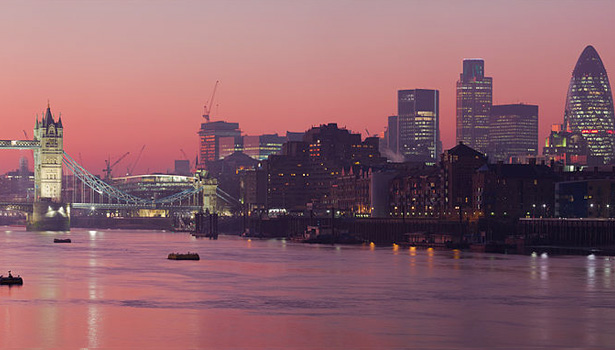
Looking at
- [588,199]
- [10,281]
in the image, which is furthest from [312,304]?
[588,199]

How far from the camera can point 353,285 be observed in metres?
97.1

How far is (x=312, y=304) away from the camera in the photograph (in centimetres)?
8056

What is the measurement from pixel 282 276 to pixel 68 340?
4755cm

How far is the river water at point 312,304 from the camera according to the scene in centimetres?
6294

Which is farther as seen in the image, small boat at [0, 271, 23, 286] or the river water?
small boat at [0, 271, 23, 286]

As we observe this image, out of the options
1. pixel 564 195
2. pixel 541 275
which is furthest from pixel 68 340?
pixel 564 195

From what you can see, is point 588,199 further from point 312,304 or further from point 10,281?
point 10,281

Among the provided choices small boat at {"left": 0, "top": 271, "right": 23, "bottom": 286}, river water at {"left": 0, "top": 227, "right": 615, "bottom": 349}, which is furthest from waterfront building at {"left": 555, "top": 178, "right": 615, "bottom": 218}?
small boat at {"left": 0, "top": 271, "right": 23, "bottom": 286}

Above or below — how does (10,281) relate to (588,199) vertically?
below

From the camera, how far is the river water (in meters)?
62.9

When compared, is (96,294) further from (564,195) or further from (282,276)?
(564,195)

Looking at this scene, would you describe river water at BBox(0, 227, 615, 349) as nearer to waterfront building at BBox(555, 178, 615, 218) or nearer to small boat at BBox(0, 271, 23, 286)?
small boat at BBox(0, 271, 23, 286)

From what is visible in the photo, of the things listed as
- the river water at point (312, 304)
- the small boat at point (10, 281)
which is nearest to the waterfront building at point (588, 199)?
the river water at point (312, 304)

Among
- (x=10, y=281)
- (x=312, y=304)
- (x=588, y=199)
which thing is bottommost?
(x=312, y=304)
